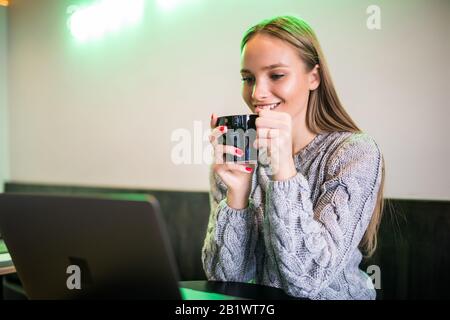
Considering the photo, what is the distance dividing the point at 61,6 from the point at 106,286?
2985 mm

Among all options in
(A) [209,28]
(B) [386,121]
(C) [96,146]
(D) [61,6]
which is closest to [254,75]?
(B) [386,121]

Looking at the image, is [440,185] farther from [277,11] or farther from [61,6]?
[61,6]

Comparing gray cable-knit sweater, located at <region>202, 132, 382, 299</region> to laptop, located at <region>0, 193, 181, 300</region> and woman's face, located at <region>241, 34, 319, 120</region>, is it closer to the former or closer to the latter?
woman's face, located at <region>241, 34, 319, 120</region>

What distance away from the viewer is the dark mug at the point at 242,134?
90 cm

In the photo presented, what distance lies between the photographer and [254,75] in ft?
3.64

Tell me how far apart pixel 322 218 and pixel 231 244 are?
243mm

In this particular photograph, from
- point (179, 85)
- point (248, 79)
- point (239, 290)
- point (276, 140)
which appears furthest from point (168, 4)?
point (239, 290)

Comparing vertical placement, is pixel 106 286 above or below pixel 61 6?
below

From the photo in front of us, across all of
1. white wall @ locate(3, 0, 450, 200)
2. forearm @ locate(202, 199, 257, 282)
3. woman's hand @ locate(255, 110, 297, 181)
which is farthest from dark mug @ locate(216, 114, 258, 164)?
white wall @ locate(3, 0, 450, 200)

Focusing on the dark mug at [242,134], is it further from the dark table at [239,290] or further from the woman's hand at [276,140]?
the dark table at [239,290]

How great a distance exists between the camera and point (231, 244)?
108 cm

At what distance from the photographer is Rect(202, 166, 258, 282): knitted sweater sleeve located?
1073 mm

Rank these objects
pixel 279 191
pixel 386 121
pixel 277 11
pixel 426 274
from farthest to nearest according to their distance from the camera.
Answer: pixel 277 11, pixel 386 121, pixel 426 274, pixel 279 191

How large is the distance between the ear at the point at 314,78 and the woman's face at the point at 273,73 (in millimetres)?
43
